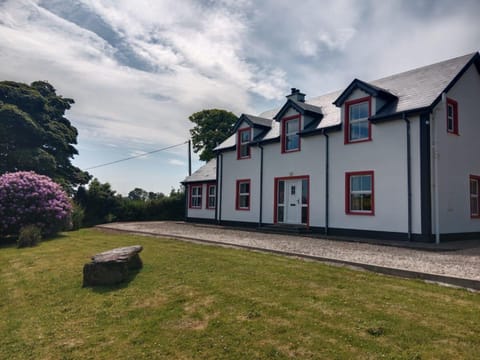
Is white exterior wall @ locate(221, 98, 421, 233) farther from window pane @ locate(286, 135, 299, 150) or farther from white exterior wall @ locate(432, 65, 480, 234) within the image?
white exterior wall @ locate(432, 65, 480, 234)

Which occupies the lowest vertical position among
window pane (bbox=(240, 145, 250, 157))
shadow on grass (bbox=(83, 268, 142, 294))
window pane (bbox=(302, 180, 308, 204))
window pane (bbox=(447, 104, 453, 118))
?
shadow on grass (bbox=(83, 268, 142, 294))

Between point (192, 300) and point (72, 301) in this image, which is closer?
point (192, 300)

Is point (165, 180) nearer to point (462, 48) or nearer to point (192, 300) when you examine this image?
point (462, 48)

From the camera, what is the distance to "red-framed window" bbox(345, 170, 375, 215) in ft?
44.8

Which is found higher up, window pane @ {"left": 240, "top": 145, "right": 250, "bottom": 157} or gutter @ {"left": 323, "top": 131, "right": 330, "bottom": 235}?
window pane @ {"left": 240, "top": 145, "right": 250, "bottom": 157}

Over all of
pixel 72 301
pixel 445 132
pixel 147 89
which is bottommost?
pixel 72 301

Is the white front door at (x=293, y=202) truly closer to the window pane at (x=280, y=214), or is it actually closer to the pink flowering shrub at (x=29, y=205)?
the window pane at (x=280, y=214)

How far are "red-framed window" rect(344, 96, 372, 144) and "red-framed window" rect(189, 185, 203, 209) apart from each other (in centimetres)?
1248

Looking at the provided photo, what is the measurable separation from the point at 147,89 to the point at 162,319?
582 inches

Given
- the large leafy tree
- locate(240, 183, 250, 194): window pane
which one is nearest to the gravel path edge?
locate(240, 183, 250, 194): window pane

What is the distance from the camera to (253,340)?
13.2ft

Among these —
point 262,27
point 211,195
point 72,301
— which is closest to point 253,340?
point 72,301

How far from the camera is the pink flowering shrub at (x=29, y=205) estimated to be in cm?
1365

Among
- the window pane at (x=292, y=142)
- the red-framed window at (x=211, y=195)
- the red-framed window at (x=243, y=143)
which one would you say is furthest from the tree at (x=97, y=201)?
the window pane at (x=292, y=142)
